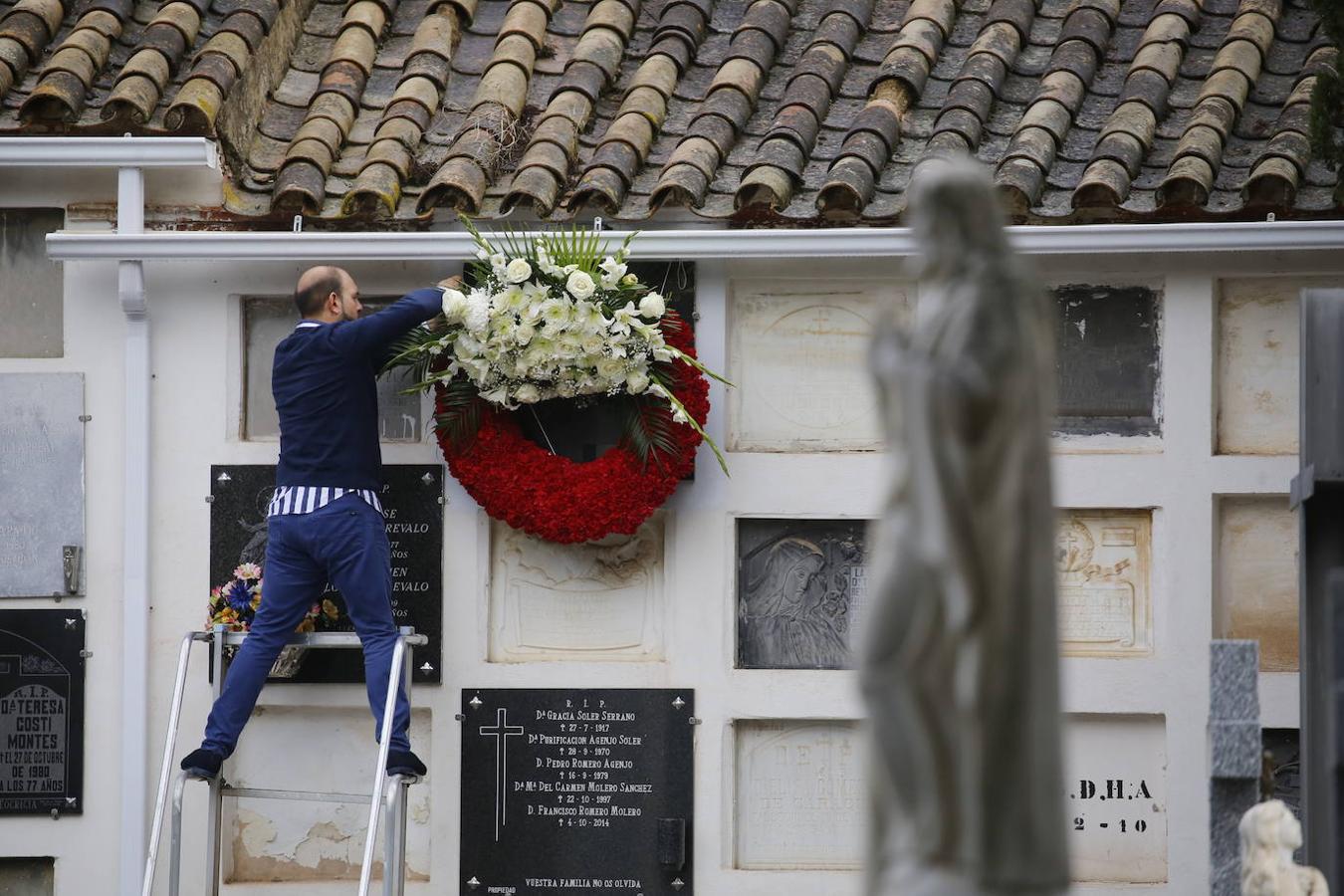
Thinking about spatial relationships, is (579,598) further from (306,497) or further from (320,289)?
(320,289)

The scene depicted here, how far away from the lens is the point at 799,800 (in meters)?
6.99

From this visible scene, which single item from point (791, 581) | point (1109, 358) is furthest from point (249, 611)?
point (1109, 358)

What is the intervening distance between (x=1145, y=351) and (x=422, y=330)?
2551mm

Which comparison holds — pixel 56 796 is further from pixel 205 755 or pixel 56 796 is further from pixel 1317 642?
pixel 1317 642

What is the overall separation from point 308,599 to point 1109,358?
292 centimetres

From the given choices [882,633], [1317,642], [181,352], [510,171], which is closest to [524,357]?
[510,171]

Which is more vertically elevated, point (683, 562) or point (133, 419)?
point (133, 419)

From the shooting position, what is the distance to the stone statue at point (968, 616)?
2.71 m

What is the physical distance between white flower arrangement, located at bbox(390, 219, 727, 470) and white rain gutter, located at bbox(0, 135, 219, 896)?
101cm

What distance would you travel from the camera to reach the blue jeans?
643cm

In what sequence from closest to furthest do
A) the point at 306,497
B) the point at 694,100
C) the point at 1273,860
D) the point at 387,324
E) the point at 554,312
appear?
the point at 1273,860 → the point at 387,324 → the point at 306,497 → the point at 554,312 → the point at 694,100

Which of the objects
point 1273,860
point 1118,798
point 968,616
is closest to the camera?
point 968,616

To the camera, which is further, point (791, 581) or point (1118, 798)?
point (791, 581)

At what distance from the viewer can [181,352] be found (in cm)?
715
